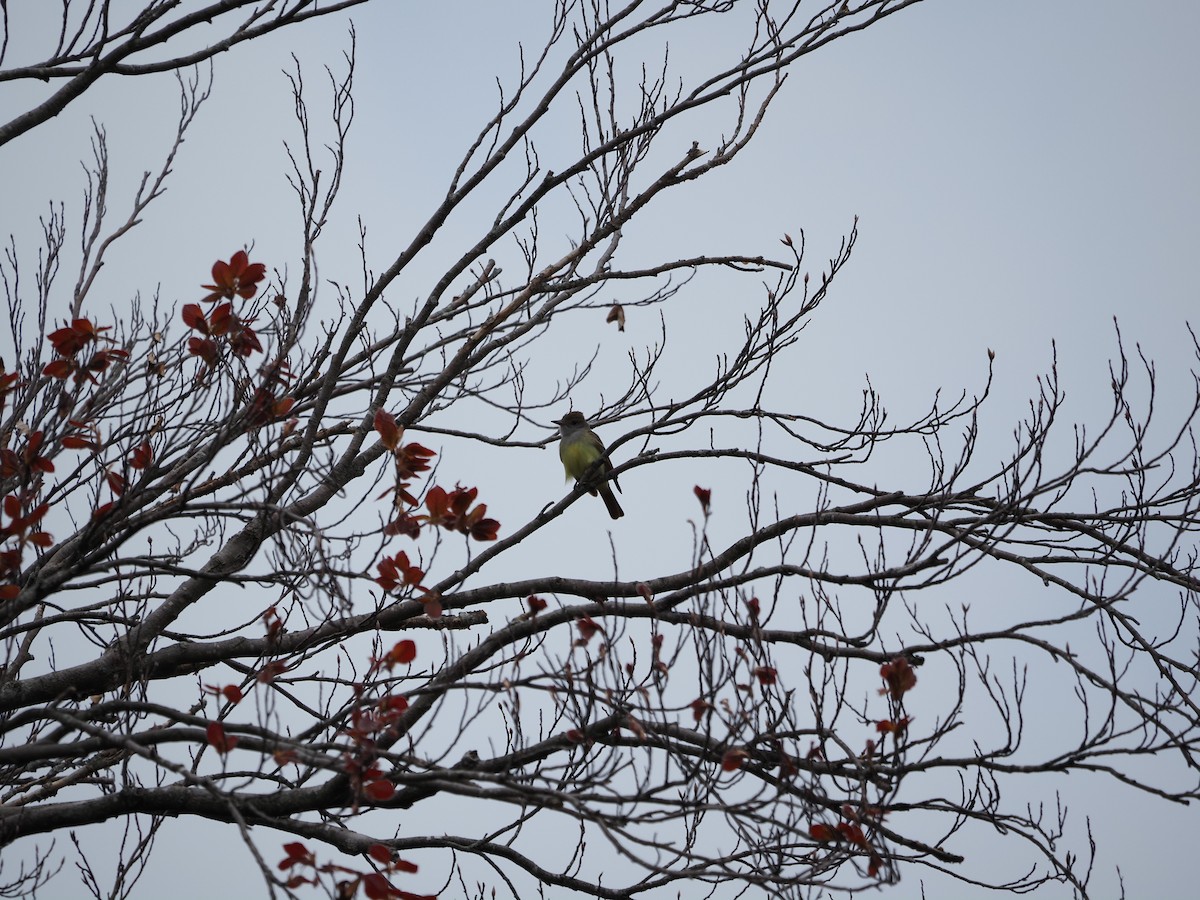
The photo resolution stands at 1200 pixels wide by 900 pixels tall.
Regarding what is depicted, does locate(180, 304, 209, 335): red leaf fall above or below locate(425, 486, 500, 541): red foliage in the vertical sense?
above

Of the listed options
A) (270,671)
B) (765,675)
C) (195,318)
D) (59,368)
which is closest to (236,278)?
(195,318)

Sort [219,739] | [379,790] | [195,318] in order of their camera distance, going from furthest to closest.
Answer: [195,318]
[379,790]
[219,739]

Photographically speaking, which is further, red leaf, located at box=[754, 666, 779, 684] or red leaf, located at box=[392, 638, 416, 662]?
red leaf, located at box=[754, 666, 779, 684]

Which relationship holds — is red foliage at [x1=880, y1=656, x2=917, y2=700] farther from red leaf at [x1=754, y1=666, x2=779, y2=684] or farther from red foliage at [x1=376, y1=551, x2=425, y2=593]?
red foliage at [x1=376, y1=551, x2=425, y2=593]

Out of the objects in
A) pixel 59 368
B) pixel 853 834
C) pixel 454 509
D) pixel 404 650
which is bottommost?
pixel 853 834

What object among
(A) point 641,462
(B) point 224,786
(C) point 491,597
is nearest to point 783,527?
(A) point 641,462

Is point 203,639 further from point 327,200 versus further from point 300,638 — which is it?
point 327,200

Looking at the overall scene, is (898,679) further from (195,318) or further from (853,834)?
(195,318)

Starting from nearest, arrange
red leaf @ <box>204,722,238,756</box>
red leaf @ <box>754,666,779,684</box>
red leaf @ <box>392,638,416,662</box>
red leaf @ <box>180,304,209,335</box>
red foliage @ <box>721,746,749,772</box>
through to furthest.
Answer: red leaf @ <box>204,722,238,756</box>, red foliage @ <box>721,746,749,772</box>, red leaf @ <box>392,638,416,662</box>, red leaf @ <box>754,666,779,684</box>, red leaf @ <box>180,304,209,335</box>

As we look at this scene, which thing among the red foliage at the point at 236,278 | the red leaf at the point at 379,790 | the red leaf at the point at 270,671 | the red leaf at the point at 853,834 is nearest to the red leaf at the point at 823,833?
the red leaf at the point at 853,834

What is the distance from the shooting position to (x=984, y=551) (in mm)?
4688

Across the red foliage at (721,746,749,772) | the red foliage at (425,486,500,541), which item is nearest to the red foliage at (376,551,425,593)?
the red foliage at (425,486,500,541)

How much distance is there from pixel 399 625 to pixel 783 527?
7.09 feet

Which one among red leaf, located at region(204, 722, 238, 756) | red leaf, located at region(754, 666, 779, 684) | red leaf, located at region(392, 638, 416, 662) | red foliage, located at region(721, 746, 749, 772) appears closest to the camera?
red leaf, located at region(204, 722, 238, 756)
